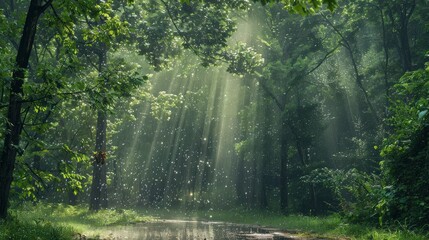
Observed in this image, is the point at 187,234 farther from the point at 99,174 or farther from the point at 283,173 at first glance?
the point at 283,173

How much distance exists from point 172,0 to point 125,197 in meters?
46.4

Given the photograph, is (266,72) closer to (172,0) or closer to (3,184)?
(172,0)

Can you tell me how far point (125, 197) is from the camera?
65.4 metres

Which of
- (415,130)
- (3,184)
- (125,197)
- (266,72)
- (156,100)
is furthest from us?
(125,197)

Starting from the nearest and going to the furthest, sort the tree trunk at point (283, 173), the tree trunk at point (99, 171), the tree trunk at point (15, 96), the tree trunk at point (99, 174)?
the tree trunk at point (15, 96)
the tree trunk at point (99, 171)
the tree trunk at point (99, 174)
the tree trunk at point (283, 173)

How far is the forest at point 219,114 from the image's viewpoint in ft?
33.2

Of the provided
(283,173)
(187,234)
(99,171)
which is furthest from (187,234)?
(283,173)

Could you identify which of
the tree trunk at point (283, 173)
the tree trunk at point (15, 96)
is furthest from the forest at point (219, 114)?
the tree trunk at point (283, 173)

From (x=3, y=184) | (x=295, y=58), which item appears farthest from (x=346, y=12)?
(x=3, y=184)

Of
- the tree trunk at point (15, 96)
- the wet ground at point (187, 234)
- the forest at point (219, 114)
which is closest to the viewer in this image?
the tree trunk at point (15, 96)

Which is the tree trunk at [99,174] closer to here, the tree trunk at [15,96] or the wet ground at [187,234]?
the wet ground at [187,234]

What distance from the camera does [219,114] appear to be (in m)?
49.2

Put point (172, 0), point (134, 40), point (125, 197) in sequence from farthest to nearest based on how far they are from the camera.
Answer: point (125, 197) → point (134, 40) → point (172, 0)

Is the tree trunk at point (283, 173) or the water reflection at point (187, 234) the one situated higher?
the tree trunk at point (283, 173)
